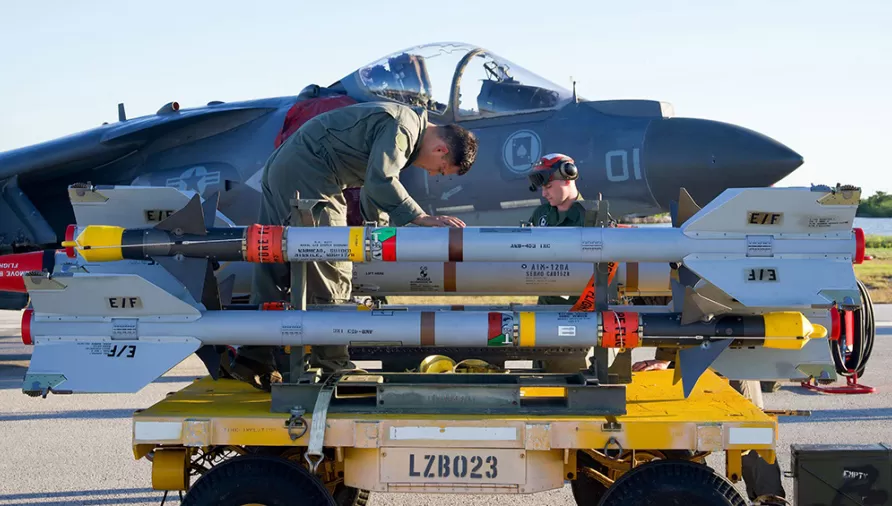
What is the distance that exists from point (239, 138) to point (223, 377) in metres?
4.58

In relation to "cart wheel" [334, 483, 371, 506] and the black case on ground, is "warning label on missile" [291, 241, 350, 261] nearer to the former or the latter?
"cart wheel" [334, 483, 371, 506]

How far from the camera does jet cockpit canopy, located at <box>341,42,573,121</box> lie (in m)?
8.44

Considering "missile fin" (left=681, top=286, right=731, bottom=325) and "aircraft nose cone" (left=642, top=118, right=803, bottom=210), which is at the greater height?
"aircraft nose cone" (left=642, top=118, right=803, bottom=210)

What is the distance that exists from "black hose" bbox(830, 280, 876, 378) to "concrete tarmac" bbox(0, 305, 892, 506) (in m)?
0.79

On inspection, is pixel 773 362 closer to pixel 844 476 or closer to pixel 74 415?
pixel 844 476

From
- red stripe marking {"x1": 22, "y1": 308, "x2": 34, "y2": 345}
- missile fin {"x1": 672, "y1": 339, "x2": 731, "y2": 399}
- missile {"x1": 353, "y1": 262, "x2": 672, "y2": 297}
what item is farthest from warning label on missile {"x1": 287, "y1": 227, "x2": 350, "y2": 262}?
missile {"x1": 353, "y1": 262, "x2": 672, "y2": 297}

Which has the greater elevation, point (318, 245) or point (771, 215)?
point (771, 215)

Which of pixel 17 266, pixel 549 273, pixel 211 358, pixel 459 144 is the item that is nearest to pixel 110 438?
pixel 17 266

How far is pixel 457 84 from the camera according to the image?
27.8 ft

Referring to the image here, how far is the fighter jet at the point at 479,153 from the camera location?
7.43m

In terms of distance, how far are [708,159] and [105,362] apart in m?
5.26

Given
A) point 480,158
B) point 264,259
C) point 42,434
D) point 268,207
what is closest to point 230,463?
point 264,259

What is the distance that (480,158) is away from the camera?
26.6ft

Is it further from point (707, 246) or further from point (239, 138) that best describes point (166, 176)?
point (707, 246)
